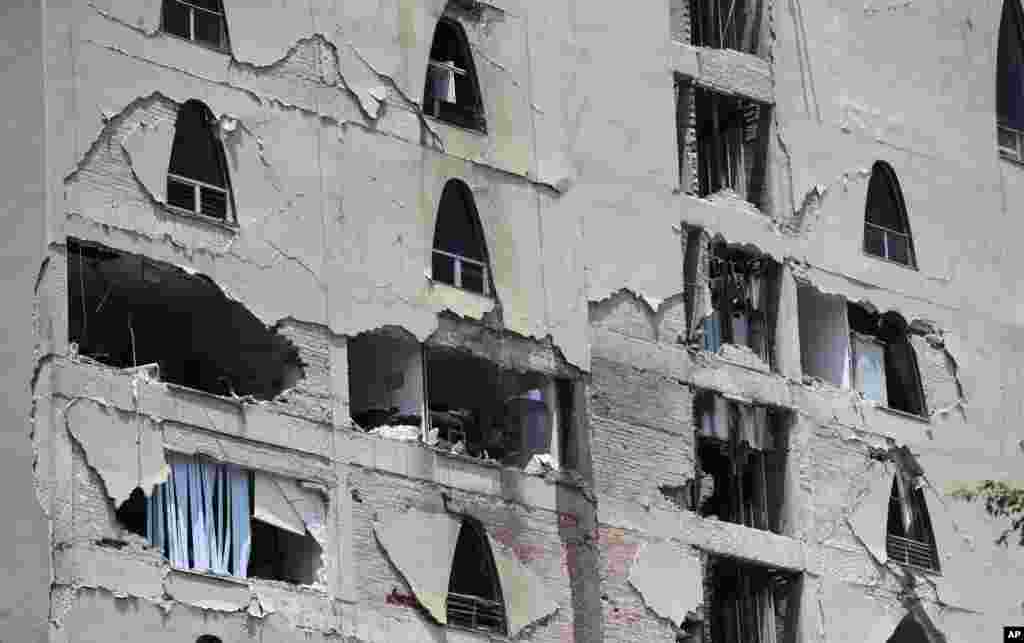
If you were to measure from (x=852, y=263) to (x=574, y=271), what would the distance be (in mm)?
6492

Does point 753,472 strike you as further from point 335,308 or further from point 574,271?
point 335,308

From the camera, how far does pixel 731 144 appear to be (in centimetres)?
4919

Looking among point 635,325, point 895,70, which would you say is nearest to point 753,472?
point 635,325

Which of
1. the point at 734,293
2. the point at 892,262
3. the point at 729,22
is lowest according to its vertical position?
the point at 734,293

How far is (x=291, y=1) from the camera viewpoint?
1660 inches

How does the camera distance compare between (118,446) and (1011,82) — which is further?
(1011,82)

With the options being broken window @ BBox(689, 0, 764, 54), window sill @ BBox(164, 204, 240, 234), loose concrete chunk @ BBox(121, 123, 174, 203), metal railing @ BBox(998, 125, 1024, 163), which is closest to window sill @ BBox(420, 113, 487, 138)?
window sill @ BBox(164, 204, 240, 234)

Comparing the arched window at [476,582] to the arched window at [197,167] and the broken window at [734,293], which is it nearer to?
the arched window at [197,167]

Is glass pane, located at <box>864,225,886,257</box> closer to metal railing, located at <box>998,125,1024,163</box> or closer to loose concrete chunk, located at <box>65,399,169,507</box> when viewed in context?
metal railing, located at <box>998,125,1024,163</box>

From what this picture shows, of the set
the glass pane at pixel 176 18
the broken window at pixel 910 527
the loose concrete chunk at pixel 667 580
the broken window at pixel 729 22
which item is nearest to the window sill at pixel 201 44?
the glass pane at pixel 176 18

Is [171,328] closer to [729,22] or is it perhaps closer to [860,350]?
[729,22]

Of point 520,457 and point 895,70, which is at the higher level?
point 895,70

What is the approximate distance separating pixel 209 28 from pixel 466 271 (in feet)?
16.4

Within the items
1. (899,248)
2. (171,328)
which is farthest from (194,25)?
(899,248)
